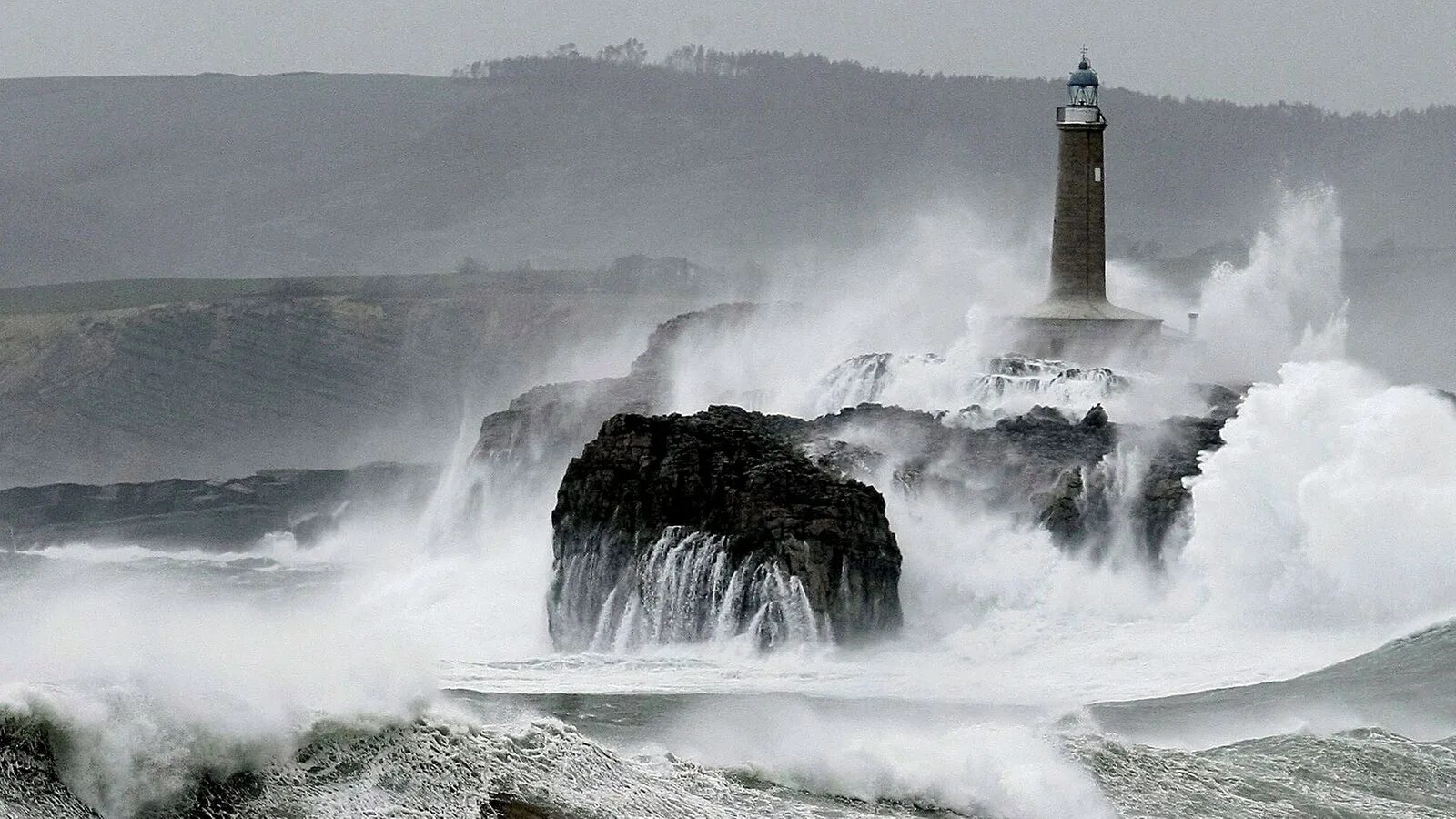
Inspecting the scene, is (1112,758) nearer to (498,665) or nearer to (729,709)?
(729,709)

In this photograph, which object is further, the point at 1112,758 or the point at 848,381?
the point at 848,381

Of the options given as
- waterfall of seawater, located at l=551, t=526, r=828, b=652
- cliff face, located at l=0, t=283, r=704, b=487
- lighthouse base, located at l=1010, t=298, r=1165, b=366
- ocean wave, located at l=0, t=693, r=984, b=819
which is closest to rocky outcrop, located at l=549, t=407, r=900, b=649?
waterfall of seawater, located at l=551, t=526, r=828, b=652

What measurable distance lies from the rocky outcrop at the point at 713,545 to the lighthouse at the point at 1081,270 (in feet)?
47.0

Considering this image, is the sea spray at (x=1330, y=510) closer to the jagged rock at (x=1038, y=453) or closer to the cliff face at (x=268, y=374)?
the jagged rock at (x=1038, y=453)

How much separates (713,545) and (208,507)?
2793cm

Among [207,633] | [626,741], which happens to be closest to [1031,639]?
[626,741]

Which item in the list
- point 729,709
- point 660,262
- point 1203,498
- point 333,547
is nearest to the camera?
point 729,709

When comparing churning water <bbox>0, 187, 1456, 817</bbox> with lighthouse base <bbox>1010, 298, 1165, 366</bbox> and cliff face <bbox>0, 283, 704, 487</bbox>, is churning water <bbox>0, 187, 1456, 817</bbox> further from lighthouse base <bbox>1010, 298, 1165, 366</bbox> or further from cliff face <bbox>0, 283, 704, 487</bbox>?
cliff face <bbox>0, 283, 704, 487</bbox>

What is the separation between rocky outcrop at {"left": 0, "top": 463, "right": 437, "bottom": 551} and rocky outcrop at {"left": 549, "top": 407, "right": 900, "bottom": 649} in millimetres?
18749

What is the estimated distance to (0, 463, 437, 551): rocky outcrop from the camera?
46.3 meters

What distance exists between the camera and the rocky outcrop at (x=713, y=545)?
24547 millimetres

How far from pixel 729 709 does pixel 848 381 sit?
17.5 metres

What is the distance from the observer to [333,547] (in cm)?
4278

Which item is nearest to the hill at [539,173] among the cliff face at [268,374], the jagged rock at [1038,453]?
the cliff face at [268,374]
